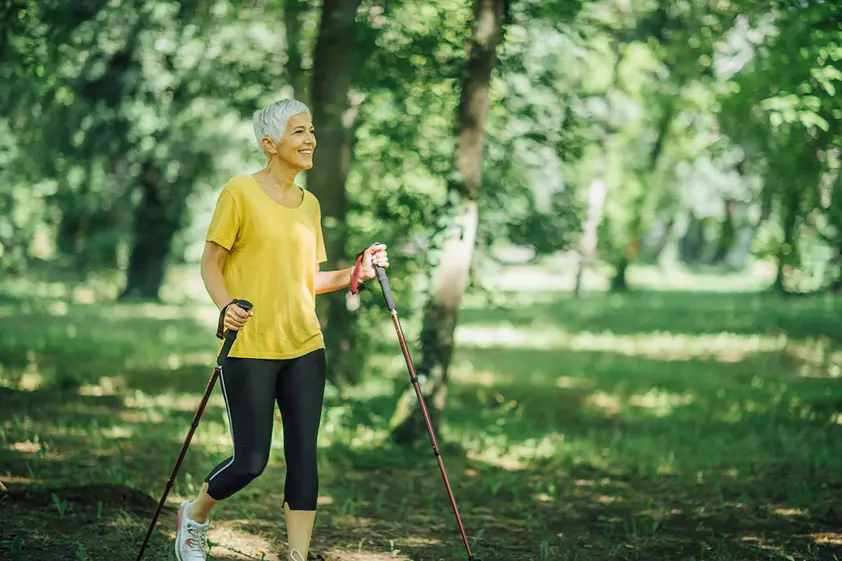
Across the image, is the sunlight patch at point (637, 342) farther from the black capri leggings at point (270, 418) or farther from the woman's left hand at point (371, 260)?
the black capri leggings at point (270, 418)

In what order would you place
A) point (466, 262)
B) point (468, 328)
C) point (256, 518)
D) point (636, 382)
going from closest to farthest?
point (256, 518), point (466, 262), point (636, 382), point (468, 328)

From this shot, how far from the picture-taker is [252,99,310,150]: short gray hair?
511 cm

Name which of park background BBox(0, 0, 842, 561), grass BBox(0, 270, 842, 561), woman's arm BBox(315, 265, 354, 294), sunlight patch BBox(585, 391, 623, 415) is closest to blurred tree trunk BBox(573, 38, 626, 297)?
park background BBox(0, 0, 842, 561)

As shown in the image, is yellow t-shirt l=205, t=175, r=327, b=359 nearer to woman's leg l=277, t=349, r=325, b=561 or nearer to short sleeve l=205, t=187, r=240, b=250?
short sleeve l=205, t=187, r=240, b=250

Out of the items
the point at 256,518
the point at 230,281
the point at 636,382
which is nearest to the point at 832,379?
the point at 636,382

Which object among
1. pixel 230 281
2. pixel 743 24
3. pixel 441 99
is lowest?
pixel 230 281

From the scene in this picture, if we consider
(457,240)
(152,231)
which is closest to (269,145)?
(457,240)

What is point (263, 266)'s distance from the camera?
5.06 m

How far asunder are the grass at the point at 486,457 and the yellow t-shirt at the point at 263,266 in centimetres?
148

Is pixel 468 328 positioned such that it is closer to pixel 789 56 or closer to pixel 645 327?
pixel 645 327

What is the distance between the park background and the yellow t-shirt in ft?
4.87

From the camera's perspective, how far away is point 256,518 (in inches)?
272

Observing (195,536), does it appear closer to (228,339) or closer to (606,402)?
(228,339)

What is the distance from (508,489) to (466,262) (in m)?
2.06
